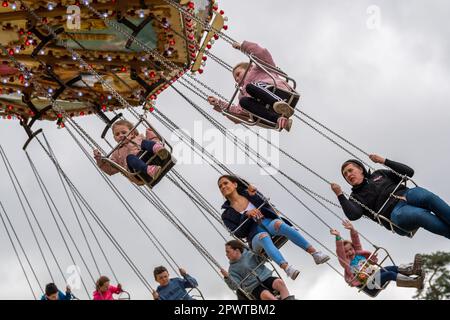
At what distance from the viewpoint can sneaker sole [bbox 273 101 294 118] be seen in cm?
885

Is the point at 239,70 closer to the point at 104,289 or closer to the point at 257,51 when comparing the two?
the point at 257,51

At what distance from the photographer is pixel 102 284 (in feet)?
31.5

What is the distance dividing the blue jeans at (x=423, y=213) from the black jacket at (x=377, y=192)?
144 mm

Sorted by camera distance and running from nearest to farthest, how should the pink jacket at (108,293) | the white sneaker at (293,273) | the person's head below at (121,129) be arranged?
the white sneaker at (293,273) < the pink jacket at (108,293) < the person's head below at (121,129)

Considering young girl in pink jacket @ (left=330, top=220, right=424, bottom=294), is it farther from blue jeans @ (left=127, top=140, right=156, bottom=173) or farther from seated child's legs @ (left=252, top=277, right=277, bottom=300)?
blue jeans @ (left=127, top=140, right=156, bottom=173)

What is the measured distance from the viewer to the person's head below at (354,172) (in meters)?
8.64

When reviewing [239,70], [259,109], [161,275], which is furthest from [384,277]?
[239,70]

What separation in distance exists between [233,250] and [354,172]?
1373 millimetres

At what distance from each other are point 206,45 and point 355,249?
144 inches

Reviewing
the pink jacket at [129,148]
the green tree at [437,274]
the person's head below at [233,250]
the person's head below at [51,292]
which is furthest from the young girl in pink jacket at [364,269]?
the green tree at [437,274]

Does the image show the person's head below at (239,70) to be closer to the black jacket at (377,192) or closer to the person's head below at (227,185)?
the person's head below at (227,185)
